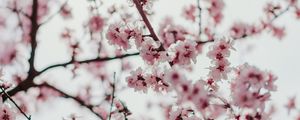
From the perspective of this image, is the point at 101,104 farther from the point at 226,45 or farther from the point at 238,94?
the point at 238,94

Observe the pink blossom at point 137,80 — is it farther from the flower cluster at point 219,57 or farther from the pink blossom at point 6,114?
the pink blossom at point 6,114

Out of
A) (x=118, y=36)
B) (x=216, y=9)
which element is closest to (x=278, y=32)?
(x=216, y=9)

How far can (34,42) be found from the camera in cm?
715

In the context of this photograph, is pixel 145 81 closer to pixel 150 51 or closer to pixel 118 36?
pixel 150 51

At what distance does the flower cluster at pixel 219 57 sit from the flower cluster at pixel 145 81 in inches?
19.3

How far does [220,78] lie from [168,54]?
55 centimetres

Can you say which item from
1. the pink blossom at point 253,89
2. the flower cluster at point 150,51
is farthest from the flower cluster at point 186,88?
the flower cluster at point 150,51

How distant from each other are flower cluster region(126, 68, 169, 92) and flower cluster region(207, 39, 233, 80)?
490 mm

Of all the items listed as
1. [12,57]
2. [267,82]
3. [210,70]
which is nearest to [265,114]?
[267,82]

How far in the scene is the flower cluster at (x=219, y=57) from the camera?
4.40m

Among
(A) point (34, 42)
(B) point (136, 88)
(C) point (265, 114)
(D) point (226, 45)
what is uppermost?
(A) point (34, 42)

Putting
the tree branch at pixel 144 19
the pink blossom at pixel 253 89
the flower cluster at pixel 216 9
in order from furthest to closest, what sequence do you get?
the flower cluster at pixel 216 9, the tree branch at pixel 144 19, the pink blossom at pixel 253 89

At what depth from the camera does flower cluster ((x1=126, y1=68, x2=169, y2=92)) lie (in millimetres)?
4328

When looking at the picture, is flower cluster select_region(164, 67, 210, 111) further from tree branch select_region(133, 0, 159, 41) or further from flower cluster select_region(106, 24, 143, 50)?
flower cluster select_region(106, 24, 143, 50)
